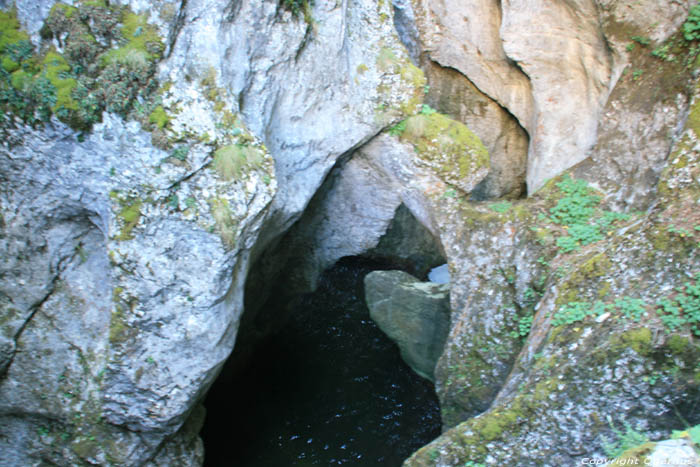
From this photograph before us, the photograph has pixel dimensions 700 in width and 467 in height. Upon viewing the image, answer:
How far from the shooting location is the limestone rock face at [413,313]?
7.32 meters

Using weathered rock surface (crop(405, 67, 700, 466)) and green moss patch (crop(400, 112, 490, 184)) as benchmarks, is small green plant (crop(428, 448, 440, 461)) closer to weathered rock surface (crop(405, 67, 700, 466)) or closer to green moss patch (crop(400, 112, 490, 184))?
weathered rock surface (crop(405, 67, 700, 466))

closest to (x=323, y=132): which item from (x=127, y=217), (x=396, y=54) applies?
(x=396, y=54)

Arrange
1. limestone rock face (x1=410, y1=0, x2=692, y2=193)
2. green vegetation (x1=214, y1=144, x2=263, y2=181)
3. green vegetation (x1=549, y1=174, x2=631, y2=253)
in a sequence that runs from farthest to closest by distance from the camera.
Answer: limestone rock face (x1=410, y1=0, x2=692, y2=193)
green vegetation (x1=549, y1=174, x2=631, y2=253)
green vegetation (x1=214, y1=144, x2=263, y2=181)

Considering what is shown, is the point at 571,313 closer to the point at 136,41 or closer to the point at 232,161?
the point at 232,161

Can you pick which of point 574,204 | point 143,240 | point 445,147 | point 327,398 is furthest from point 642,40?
point 327,398

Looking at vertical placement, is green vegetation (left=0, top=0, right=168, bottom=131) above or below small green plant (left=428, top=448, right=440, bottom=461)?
above

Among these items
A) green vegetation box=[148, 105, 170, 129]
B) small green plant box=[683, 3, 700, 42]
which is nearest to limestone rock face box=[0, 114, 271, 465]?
green vegetation box=[148, 105, 170, 129]

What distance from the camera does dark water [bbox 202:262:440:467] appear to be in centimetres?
732

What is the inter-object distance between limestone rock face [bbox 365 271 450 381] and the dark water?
2.47 ft

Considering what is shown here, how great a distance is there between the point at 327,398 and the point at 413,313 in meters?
2.09

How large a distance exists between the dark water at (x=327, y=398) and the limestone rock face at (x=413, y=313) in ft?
2.47

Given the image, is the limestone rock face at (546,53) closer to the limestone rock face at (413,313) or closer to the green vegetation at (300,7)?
the limestone rock face at (413,313)

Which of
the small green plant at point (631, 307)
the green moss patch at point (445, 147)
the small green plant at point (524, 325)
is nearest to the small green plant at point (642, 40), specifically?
the green moss patch at point (445, 147)

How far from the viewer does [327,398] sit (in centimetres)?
814
